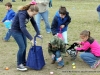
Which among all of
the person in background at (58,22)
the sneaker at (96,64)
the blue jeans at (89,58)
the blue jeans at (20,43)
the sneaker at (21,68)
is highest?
the person in background at (58,22)

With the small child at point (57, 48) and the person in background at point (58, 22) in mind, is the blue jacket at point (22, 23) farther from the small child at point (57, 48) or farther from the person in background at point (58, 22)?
the person in background at point (58, 22)

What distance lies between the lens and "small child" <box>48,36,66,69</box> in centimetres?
542

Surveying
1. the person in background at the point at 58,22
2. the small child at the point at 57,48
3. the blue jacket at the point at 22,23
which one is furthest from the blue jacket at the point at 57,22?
the blue jacket at the point at 22,23

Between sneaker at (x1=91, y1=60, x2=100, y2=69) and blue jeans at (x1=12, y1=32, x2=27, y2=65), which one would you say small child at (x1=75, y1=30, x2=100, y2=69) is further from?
blue jeans at (x1=12, y1=32, x2=27, y2=65)

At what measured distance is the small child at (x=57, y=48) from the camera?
5.42 meters

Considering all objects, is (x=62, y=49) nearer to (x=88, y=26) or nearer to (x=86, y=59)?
(x=86, y=59)

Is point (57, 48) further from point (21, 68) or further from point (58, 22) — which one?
point (21, 68)

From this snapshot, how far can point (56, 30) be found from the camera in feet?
19.6

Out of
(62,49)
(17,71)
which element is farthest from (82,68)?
(17,71)

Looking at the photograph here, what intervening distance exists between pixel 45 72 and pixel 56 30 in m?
1.15

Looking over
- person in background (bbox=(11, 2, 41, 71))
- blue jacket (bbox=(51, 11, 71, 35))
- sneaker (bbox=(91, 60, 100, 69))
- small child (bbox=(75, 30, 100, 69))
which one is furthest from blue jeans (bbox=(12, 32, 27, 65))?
sneaker (bbox=(91, 60, 100, 69))

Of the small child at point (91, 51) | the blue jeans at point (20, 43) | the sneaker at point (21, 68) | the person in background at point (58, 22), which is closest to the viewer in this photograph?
the blue jeans at point (20, 43)

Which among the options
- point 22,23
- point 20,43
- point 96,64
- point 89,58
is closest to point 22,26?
point 22,23

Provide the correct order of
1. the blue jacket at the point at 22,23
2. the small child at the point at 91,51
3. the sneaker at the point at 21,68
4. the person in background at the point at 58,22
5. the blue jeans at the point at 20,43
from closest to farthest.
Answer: the blue jacket at the point at 22,23, the blue jeans at the point at 20,43, the sneaker at the point at 21,68, the small child at the point at 91,51, the person in background at the point at 58,22
